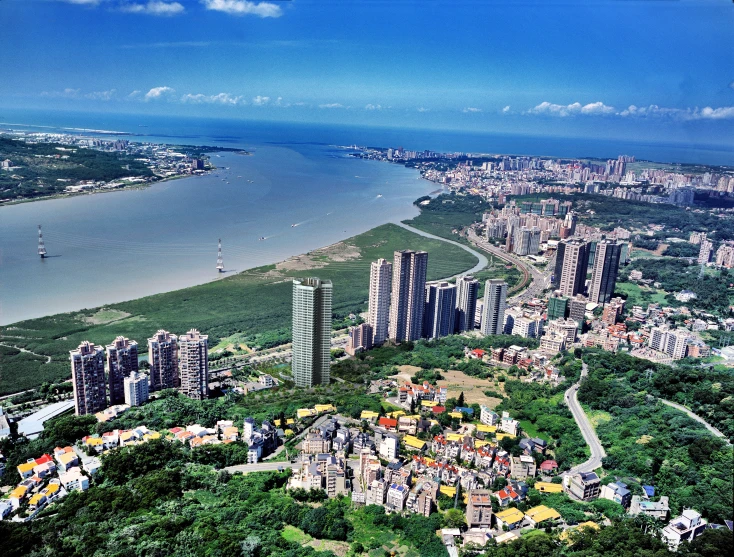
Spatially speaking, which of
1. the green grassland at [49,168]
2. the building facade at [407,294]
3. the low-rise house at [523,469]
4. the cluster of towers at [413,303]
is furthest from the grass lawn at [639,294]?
the green grassland at [49,168]

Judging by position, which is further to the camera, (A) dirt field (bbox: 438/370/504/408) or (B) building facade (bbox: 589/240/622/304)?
(B) building facade (bbox: 589/240/622/304)

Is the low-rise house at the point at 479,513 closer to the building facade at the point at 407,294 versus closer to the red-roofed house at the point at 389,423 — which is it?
the red-roofed house at the point at 389,423

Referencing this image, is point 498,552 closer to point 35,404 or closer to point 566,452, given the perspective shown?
point 566,452

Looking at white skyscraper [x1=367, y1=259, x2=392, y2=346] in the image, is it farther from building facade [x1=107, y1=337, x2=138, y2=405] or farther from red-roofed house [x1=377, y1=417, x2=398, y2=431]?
building facade [x1=107, y1=337, x2=138, y2=405]

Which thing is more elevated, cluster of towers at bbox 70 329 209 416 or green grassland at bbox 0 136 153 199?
green grassland at bbox 0 136 153 199

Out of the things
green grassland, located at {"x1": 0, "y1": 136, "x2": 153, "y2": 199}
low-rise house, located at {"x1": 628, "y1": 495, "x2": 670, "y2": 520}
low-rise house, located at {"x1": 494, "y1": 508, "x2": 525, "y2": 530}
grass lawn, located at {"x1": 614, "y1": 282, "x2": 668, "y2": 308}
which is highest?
green grassland, located at {"x1": 0, "y1": 136, "x2": 153, "y2": 199}

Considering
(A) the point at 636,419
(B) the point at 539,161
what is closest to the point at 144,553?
(A) the point at 636,419

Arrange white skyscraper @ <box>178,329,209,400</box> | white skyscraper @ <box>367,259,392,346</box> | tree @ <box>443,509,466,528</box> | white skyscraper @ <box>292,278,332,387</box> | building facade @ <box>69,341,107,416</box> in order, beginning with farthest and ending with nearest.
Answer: white skyscraper @ <box>367,259,392,346</box> → white skyscraper @ <box>292,278,332,387</box> → white skyscraper @ <box>178,329,209,400</box> → building facade @ <box>69,341,107,416</box> → tree @ <box>443,509,466,528</box>

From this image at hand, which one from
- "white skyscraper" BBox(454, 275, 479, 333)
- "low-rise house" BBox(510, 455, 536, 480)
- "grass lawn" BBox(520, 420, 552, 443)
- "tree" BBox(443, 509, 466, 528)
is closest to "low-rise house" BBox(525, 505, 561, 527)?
"tree" BBox(443, 509, 466, 528)
